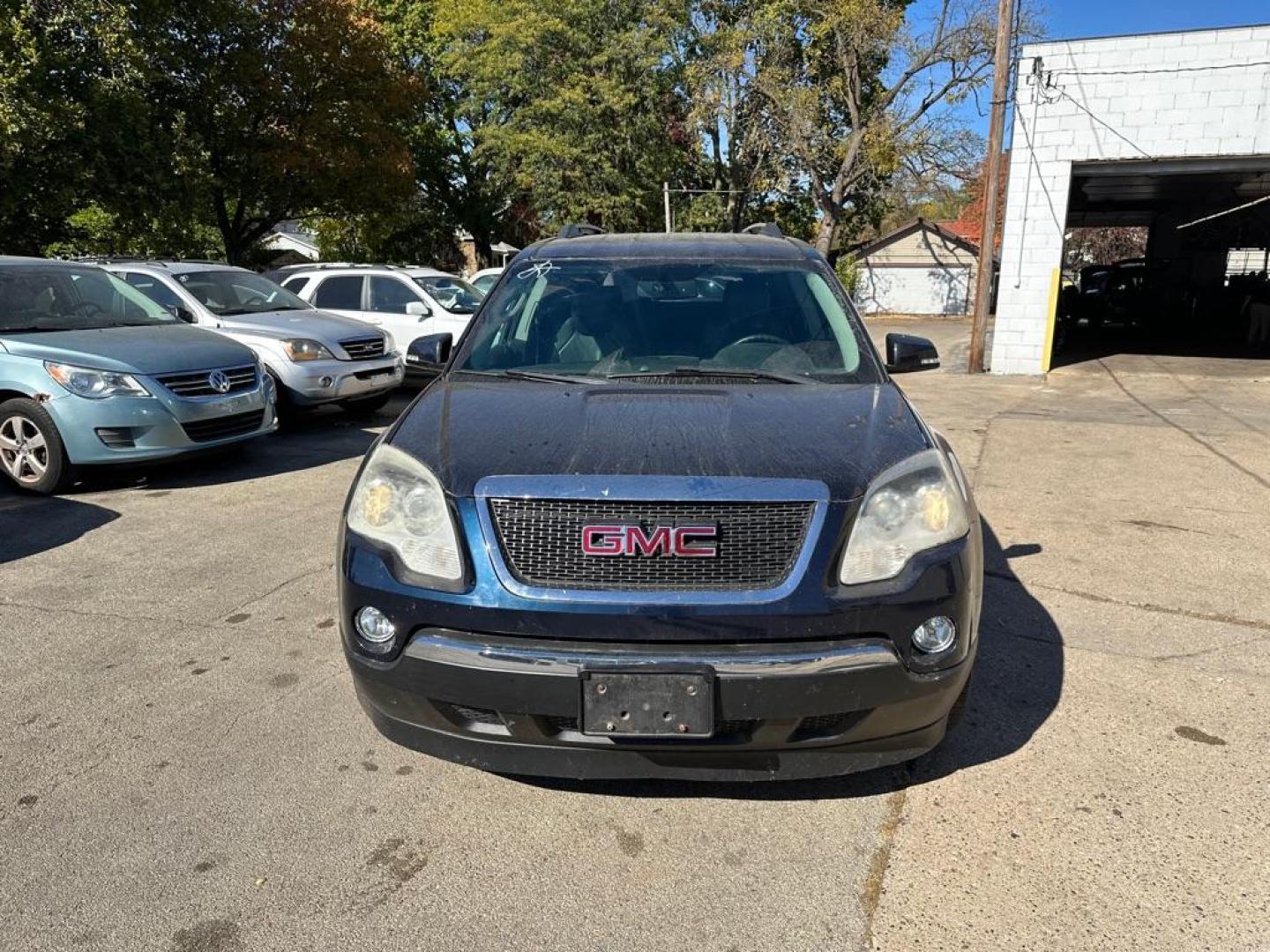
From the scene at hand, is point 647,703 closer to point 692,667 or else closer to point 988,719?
point 692,667

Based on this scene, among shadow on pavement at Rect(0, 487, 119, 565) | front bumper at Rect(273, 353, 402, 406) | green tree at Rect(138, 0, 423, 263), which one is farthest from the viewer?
green tree at Rect(138, 0, 423, 263)

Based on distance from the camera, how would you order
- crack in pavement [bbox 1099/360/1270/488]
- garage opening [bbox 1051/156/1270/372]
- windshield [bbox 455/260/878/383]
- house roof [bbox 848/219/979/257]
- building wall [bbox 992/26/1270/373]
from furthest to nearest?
house roof [bbox 848/219/979/257], garage opening [bbox 1051/156/1270/372], building wall [bbox 992/26/1270/373], crack in pavement [bbox 1099/360/1270/488], windshield [bbox 455/260/878/383]

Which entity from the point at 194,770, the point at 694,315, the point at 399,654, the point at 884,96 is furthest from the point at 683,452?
the point at 884,96

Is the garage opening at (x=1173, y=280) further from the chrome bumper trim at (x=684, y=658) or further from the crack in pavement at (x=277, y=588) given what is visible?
the chrome bumper trim at (x=684, y=658)

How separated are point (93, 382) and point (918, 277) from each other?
115 ft

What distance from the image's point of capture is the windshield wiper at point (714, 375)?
3236 millimetres

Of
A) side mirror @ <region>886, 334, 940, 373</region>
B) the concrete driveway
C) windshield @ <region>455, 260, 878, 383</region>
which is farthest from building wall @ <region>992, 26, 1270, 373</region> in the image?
windshield @ <region>455, 260, 878, 383</region>

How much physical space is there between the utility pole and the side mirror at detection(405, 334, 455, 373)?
12.3 metres

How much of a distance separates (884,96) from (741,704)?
3168cm

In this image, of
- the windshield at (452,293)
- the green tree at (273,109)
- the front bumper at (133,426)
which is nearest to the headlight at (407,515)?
the front bumper at (133,426)

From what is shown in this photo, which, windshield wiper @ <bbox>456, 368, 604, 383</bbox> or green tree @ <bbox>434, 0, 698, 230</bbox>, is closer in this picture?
windshield wiper @ <bbox>456, 368, 604, 383</bbox>

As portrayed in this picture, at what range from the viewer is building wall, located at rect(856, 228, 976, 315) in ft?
118

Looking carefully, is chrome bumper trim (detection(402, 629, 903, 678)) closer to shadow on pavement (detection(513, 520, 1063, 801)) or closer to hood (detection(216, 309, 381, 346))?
shadow on pavement (detection(513, 520, 1063, 801))

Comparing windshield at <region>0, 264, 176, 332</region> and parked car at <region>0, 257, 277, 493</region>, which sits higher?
windshield at <region>0, 264, 176, 332</region>
